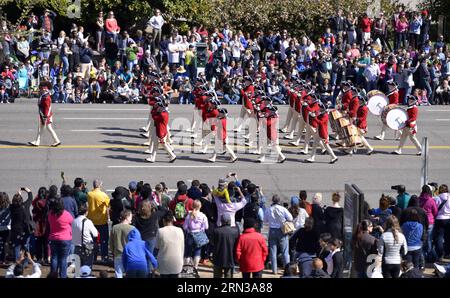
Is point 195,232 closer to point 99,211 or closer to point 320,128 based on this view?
point 99,211

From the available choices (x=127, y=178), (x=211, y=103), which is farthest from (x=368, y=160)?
(x=127, y=178)

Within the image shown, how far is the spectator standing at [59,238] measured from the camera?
16.1 meters

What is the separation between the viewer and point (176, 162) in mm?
25000

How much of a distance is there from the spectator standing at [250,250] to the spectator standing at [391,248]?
1.65m

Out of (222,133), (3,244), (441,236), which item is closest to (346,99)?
(222,133)

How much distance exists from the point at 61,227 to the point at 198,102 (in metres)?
10.6

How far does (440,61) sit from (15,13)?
14.0m

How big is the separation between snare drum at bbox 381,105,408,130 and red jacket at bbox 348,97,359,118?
73cm

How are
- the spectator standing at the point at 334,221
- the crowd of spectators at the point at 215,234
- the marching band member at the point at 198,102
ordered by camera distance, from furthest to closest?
the marching band member at the point at 198,102, the spectator standing at the point at 334,221, the crowd of spectators at the point at 215,234

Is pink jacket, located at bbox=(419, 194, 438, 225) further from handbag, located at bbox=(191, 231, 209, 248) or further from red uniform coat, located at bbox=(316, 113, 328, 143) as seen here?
red uniform coat, located at bbox=(316, 113, 328, 143)

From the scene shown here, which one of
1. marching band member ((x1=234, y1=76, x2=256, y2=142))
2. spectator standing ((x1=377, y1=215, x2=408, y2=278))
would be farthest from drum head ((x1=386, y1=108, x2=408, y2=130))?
spectator standing ((x1=377, y1=215, x2=408, y2=278))

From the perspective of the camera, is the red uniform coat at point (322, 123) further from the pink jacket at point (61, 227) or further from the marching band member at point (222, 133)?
the pink jacket at point (61, 227)

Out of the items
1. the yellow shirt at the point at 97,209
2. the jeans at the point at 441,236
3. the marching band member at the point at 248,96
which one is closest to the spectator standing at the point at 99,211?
the yellow shirt at the point at 97,209

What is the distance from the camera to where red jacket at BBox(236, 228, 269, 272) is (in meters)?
15.1
